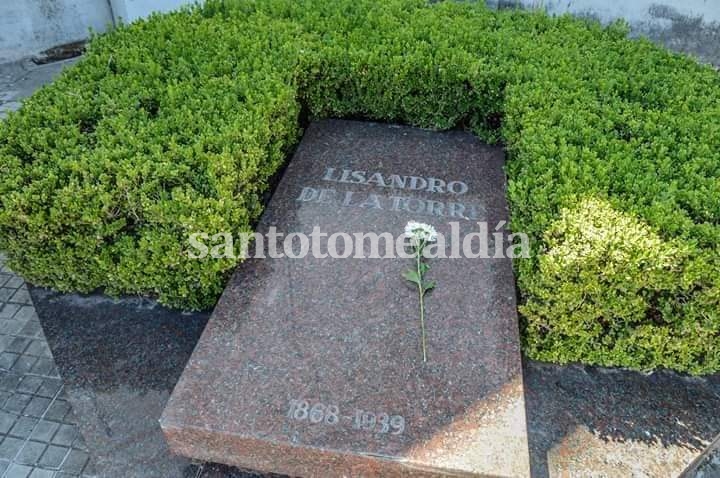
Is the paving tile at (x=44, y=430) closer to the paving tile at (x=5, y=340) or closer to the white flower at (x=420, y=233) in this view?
the paving tile at (x=5, y=340)

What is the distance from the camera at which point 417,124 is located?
494 centimetres

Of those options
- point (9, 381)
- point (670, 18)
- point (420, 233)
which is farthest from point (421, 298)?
point (670, 18)

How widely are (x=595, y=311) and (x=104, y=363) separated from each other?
294cm

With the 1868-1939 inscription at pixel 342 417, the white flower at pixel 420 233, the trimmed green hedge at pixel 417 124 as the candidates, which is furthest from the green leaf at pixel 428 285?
the 1868-1939 inscription at pixel 342 417

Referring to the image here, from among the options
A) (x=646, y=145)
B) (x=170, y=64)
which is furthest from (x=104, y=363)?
(x=646, y=145)

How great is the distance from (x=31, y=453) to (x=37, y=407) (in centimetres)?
32

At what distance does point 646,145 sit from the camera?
12.4ft

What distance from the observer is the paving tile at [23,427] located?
11.0 feet

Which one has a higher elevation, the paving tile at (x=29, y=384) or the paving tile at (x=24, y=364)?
the paving tile at (x=24, y=364)

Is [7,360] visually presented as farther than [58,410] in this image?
Yes

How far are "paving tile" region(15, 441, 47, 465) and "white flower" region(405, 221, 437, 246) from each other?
2.48 metres

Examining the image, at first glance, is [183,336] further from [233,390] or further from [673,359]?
[673,359]

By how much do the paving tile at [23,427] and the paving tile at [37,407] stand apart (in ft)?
0.11

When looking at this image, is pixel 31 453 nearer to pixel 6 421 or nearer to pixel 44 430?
pixel 44 430
